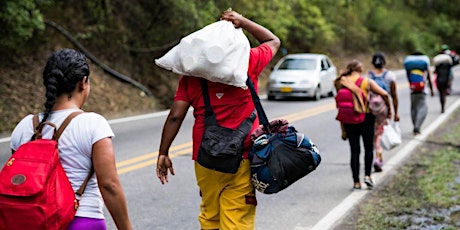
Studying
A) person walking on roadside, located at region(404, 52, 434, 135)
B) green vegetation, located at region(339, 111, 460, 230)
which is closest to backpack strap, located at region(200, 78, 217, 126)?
green vegetation, located at region(339, 111, 460, 230)

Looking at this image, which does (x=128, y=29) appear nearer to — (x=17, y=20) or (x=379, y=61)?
(x=17, y=20)

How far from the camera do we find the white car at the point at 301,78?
780 inches

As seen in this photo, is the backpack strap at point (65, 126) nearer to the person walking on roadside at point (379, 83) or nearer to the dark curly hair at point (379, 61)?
the person walking on roadside at point (379, 83)

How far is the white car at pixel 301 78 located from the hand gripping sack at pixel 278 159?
1591 centimetres

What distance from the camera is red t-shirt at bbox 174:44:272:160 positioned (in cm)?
379

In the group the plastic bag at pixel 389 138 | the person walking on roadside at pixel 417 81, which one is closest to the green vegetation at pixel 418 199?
the plastic bag at pixel 389 138

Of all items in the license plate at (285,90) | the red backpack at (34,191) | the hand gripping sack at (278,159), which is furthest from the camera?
the license plate at (285,90)

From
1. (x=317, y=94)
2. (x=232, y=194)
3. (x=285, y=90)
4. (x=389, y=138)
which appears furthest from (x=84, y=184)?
(x=317, y=94)

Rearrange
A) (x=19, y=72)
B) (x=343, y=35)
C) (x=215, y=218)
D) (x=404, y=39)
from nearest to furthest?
(x=215, y=218) < (x=19, y=72) < (x=343, y=35) < (x=404, y=39)

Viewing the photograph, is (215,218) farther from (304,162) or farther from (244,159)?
(304,162)

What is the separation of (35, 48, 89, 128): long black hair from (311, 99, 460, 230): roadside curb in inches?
148

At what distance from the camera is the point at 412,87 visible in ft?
40.2

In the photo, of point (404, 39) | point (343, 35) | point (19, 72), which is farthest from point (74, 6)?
point (404, 39)

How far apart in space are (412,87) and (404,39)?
112ft
